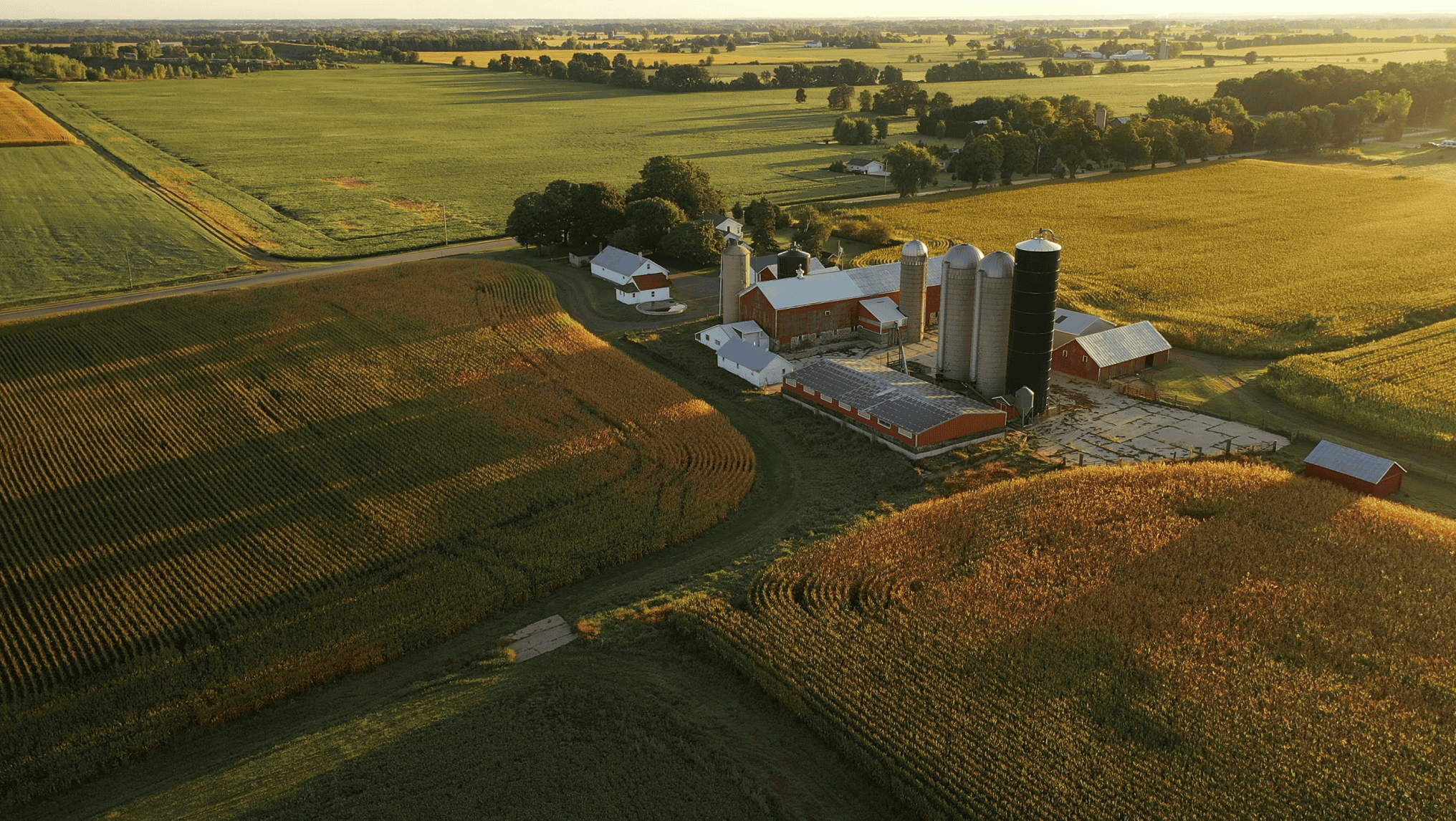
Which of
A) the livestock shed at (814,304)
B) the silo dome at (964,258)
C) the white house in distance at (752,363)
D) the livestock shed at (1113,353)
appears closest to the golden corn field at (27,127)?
the livestock shed at (814,304)

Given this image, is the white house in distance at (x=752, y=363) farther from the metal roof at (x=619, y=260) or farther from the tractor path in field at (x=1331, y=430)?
the tractor path in field at (x=1331, y=430)

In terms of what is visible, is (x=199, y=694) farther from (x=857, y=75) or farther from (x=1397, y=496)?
(x=857, y=75)

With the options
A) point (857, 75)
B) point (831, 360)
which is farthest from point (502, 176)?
point (857, 75)

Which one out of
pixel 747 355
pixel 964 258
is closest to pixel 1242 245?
pixel 964 258

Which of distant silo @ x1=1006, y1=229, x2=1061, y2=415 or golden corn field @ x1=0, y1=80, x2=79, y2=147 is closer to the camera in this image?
distant silo @ x1=1006, y1=229, x2=1061, y2=415

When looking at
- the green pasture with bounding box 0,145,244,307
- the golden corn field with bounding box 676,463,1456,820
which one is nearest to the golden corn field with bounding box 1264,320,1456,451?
the golden corn field with bounding box 676,463,1456,820

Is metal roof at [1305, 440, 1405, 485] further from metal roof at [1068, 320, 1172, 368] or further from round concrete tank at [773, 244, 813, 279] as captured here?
round concrete tank at [773, 244, 813, 279]
